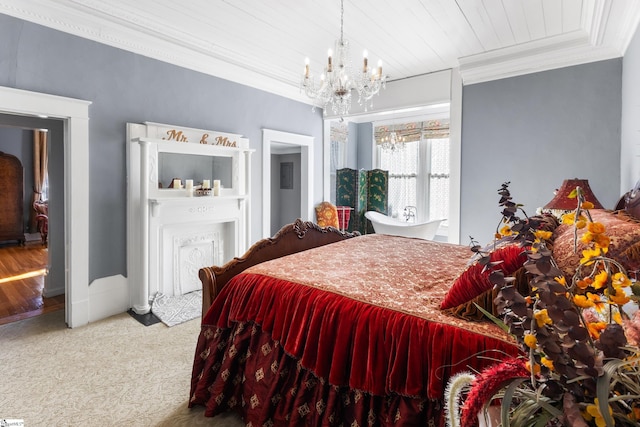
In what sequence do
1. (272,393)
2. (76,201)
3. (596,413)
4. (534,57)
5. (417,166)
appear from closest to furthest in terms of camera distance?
1. (596,413)
2. (272,393)
3. (76,201)
4. (534,57)
5. (417,166)

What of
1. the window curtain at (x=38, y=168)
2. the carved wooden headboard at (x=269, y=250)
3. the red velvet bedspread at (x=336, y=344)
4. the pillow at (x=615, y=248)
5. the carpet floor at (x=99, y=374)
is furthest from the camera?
the window curtain at (x=38, y=168)

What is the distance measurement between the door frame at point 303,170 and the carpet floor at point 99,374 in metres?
1.93

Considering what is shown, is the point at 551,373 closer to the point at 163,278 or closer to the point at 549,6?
the point at 549,6

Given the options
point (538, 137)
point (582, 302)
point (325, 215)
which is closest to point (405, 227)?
point (325, 215)

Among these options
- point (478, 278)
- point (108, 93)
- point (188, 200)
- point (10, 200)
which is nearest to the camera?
point (478, 278)

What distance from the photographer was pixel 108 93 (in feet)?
10.5

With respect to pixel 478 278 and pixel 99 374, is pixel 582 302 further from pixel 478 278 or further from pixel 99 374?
pixel 99 374

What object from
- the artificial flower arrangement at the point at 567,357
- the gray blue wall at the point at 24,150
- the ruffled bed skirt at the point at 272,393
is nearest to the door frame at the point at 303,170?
the ruffled bed skirt at the point at 272,393

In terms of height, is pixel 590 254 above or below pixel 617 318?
above

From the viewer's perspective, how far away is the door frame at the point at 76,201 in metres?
2.95

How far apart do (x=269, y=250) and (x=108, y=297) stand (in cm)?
185

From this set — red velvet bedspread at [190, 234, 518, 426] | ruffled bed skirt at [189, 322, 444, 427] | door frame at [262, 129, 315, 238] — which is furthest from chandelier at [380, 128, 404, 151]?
ruffled bed skirt at [189, 322, 444, 427]

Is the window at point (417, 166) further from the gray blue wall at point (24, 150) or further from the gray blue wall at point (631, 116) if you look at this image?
the gray blue wall at point (24, 150)

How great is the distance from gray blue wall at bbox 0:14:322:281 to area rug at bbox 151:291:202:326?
0.49 meters
